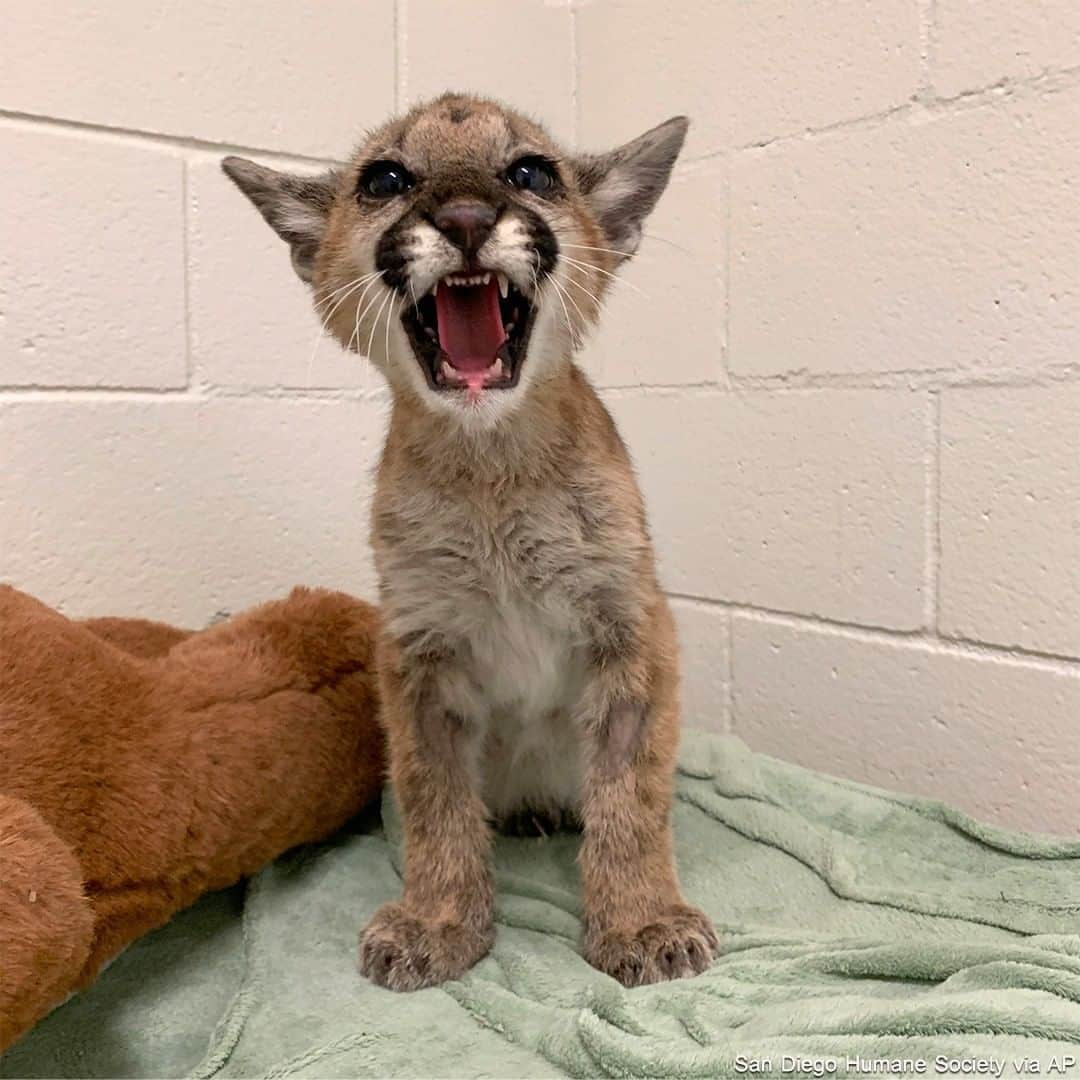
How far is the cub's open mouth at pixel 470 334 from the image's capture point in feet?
4.28

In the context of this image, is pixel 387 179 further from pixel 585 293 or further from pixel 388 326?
pixel 585 293

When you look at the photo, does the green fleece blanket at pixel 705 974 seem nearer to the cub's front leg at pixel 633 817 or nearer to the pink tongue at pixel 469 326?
the cub's front leg at pixel 633 817

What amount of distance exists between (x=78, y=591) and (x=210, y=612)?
26cm

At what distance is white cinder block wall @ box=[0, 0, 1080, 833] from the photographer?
168 centimetres

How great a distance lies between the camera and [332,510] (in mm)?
2143

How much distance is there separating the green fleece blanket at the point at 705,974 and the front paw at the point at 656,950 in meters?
0.03

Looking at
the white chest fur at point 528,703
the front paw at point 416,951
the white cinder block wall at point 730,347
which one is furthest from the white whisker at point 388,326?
the front paw at point 416,951

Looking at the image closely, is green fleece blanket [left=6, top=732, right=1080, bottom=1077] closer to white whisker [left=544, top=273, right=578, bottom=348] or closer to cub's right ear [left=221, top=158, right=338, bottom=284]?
white whisker [left=544, top=273, right=578, bottom=348]

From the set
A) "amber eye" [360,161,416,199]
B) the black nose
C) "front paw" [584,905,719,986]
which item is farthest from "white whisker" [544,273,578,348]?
"front paw" [584,905,719,986]

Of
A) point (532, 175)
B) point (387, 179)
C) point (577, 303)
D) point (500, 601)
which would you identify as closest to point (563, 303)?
point (577, 303)

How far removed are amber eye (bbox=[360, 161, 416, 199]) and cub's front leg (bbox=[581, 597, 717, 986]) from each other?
2.24 feet

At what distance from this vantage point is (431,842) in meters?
1.44

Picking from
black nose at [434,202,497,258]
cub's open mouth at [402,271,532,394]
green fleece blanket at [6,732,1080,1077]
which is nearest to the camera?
green fleece blanket at [6,732,1080,1077]

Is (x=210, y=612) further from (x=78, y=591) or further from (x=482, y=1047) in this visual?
(x=482, y=1047)
